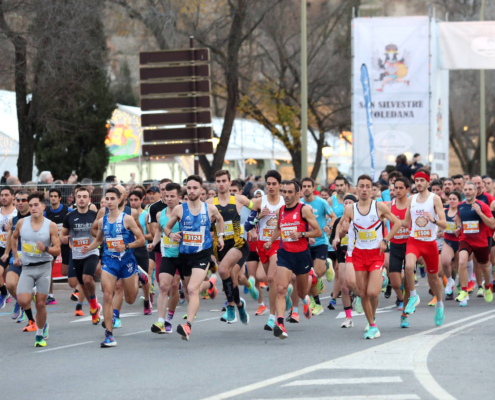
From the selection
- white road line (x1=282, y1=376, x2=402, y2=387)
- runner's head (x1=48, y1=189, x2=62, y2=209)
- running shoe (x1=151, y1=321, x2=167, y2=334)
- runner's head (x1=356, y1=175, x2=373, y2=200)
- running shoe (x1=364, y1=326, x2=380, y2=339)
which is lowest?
running shoe (x1=364, y1=326, x2=380, y2=339)

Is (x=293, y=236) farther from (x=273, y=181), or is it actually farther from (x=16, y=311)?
(x=16, y=311)

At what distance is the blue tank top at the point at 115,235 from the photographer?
35.6 feet

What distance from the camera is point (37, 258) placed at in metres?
10.9

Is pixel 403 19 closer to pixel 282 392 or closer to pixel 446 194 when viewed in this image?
pixel 446 194

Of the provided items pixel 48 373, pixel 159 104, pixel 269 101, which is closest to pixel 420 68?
pixel 269 101

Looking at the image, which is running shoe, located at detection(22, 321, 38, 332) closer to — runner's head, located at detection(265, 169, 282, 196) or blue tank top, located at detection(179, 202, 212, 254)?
blue tank top, located at detection(179, 202, 212, 254)

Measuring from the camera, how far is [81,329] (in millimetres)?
12047

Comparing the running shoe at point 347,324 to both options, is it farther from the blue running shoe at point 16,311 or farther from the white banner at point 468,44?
the white banner at point 468,44

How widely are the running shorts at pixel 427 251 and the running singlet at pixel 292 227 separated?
171cm

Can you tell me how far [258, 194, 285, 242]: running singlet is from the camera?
11930 mm

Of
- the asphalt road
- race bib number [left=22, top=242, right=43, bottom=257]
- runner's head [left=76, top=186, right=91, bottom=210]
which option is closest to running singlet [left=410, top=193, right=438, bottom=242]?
the asphalt road

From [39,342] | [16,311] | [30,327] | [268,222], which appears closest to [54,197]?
[16,311]

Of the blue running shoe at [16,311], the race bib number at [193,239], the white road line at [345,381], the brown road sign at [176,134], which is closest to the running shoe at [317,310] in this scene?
the race bib number at [193,239]

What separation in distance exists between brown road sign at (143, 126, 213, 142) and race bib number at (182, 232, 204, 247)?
8.91 meters
